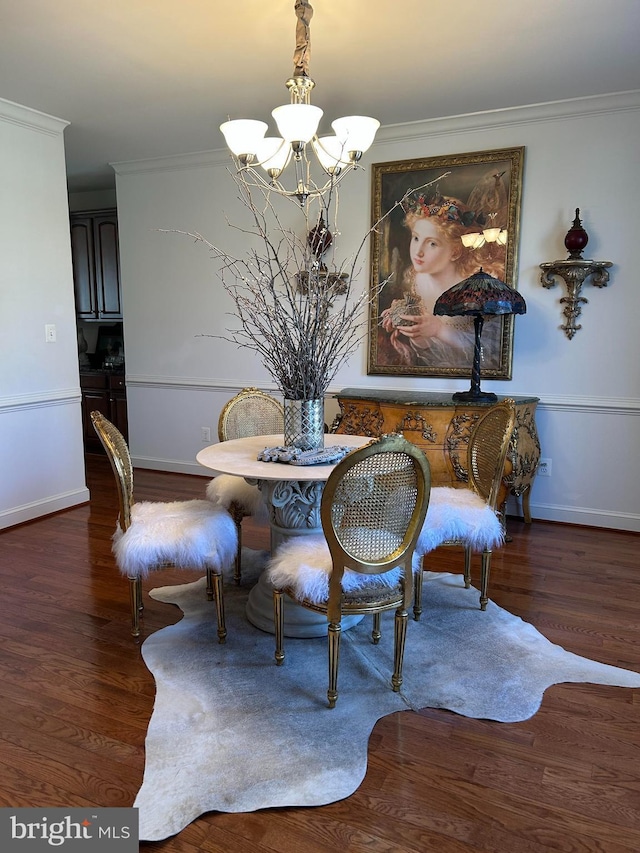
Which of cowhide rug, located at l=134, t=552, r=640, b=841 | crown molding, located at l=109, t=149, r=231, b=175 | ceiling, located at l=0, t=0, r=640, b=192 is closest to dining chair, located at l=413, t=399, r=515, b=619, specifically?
cowhide rug, located at l=134, t=552, r=640, b=841

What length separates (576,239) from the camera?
3584mm

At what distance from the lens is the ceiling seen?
101 inches

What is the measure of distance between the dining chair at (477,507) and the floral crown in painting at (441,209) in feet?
5.65

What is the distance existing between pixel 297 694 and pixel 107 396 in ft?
14.5

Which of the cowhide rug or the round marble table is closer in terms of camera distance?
the cowhide rug

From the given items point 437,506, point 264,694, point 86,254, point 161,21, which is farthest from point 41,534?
point 86,254

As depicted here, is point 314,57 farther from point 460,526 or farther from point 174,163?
point 460,526

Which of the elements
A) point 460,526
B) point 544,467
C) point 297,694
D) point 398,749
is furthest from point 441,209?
point 398,749

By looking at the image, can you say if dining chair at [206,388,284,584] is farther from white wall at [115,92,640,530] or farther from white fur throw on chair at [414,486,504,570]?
white wall at [115,92,640,530]

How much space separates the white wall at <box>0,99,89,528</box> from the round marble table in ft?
6.35

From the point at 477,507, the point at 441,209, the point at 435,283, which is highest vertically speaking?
the point at 441,209

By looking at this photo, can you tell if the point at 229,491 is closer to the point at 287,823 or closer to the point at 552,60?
the point at 287,823

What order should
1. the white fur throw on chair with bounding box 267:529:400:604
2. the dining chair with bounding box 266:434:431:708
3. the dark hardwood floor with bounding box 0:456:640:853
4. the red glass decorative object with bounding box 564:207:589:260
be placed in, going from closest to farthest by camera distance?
the dark hardwood floor with bounding box 0:456:640:853, the dining chair with bounding box 266:434:431:708, the white fur throw on chair with bounding box 267:529:400:604, the red glass decorative object with bounding box 564:207:589:260

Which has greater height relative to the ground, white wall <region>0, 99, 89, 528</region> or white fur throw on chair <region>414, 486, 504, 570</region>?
white wall <region>0, 99, 89, 528</region>
